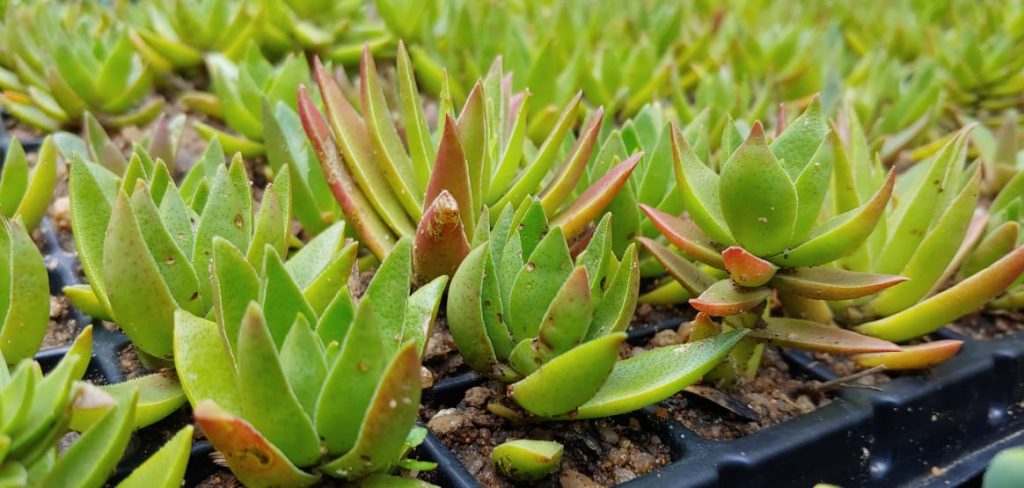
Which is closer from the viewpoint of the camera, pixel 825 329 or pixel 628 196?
pixel 825 329

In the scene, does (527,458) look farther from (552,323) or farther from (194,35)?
(194,35)

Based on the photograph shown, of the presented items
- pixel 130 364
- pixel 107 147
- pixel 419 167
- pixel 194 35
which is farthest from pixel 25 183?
pixel 194 35

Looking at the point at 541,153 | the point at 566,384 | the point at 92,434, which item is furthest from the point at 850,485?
the point at 92,434

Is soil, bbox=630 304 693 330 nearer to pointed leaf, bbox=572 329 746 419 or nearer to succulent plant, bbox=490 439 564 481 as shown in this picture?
pointed leaf, bbox=572 329 746 419

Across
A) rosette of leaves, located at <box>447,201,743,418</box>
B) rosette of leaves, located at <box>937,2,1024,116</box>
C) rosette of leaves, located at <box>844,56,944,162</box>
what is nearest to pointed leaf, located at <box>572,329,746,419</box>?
rosette of leaves, located at <box>447,201,743,418</box>

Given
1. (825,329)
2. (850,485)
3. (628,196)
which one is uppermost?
(628,196)

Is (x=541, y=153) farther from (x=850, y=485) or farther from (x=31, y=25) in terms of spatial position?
(x=31, y=25)

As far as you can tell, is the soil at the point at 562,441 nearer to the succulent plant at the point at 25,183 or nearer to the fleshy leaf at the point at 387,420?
the fleshy leaf at the point at 387,420
